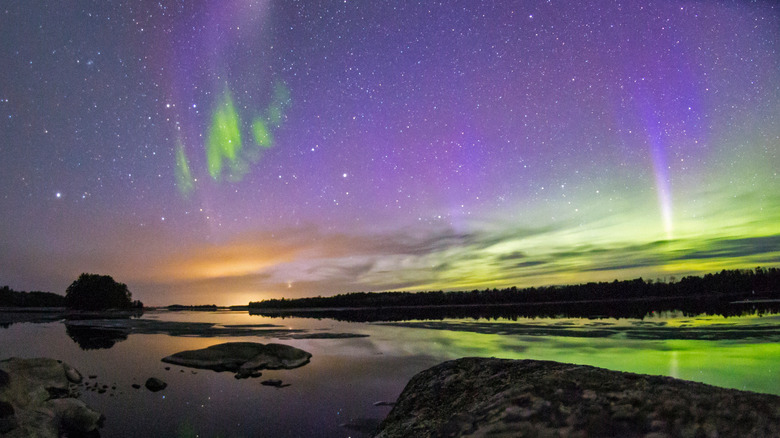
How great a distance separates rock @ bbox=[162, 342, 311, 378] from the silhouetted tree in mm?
102400

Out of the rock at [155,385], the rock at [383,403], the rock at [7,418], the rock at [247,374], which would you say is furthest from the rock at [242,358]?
the rock at [7,418]

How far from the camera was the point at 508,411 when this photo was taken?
9.10ft

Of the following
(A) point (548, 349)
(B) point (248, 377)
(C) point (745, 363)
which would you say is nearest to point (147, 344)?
(B) point (248, 377)

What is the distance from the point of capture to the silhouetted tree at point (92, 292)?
9712 centimetres

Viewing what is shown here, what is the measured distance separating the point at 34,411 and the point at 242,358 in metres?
8.56

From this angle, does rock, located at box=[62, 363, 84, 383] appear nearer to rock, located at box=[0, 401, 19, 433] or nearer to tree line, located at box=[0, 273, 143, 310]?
rock, located at box=[0, 401, 19, 433]

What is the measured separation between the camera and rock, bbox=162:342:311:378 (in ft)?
53.6

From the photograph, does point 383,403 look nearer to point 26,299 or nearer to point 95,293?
point 95,293

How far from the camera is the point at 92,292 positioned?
318 feet

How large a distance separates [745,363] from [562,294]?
358 ft

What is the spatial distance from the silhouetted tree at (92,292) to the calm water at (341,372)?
3592 inches

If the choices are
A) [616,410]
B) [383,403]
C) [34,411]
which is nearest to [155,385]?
[34,411]

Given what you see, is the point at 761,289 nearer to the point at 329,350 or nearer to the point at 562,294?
the point at 562,294

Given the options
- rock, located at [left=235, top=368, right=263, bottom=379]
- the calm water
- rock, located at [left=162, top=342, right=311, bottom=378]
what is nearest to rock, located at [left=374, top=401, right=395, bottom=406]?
the calm water
